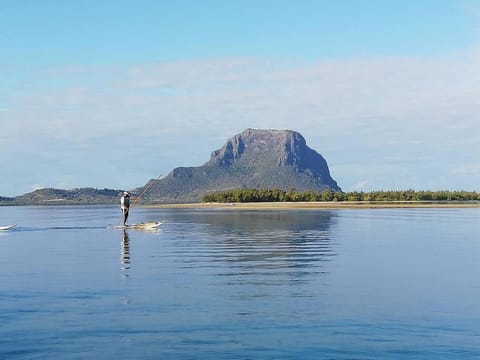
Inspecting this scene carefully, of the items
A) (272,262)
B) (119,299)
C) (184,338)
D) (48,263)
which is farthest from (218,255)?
(184,338)

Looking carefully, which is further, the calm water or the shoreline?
the shoreline

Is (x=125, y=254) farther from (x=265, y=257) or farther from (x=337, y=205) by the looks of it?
(x=337, y=205)

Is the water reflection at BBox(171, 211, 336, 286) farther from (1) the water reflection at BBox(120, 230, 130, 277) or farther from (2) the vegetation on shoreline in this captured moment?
(2) the vegetation on shoreline

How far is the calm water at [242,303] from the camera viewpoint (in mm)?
13094

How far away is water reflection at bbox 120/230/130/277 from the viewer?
81.8 ft

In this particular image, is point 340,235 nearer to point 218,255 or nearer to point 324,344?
point 218,255

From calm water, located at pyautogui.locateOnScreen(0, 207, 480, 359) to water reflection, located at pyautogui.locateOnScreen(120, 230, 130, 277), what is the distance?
5.5 inches

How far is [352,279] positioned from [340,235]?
2109 centimetres

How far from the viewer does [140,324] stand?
15102mm

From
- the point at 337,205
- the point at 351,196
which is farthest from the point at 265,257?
the point at 351,196

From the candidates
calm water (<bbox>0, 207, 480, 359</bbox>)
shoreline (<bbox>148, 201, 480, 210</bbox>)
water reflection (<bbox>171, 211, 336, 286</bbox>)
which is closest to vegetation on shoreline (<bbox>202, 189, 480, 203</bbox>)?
shoreline (<bbox>148, 201, 480, 210</bbox>)

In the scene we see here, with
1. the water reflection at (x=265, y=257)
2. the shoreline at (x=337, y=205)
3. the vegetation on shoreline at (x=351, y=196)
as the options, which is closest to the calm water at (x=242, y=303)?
the water reflection at (x=265, y=257)

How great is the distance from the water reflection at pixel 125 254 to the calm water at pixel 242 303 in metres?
0.14

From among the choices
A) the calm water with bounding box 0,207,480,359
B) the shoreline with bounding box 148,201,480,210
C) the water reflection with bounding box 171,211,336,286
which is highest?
the shoreline with bounding box 148,201,480,210
